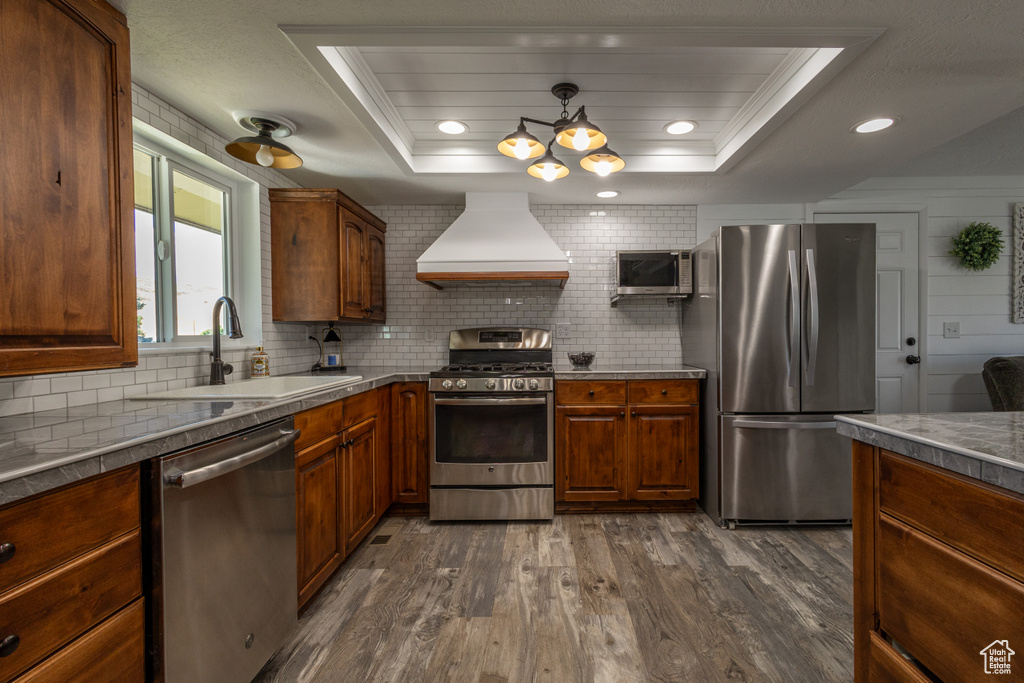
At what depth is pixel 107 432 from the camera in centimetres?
118

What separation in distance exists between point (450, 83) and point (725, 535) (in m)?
2.92

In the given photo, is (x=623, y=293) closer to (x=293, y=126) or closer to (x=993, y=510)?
(x=293, y=126)

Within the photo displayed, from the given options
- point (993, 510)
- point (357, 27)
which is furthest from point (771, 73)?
point (993, 510)

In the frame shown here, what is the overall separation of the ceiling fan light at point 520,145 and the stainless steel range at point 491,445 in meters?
1.38

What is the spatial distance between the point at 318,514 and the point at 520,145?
1.90m

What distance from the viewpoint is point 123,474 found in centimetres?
107

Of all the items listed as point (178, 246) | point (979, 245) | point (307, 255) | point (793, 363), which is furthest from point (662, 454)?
point (979, 245)

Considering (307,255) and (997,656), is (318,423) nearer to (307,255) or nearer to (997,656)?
(307,255)

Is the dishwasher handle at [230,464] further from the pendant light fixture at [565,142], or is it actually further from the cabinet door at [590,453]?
the cabinet door at [590,453]

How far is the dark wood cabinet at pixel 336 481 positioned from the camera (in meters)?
1.90

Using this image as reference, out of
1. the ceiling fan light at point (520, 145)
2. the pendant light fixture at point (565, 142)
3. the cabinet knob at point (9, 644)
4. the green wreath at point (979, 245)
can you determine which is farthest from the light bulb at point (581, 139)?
the green wreath at point (979, 245)

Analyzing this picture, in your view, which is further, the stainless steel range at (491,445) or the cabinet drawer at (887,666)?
the stainless steel range at (491,445)

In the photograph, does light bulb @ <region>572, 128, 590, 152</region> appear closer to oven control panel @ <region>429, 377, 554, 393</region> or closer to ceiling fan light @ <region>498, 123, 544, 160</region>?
ceiling fan light @ <region>498, 123, 544, 160</region>

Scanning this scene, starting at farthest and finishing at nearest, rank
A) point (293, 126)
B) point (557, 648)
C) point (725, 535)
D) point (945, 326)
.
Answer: point (945, 326) → point (725, 535) → point (293, 126) → point (557, 648)
